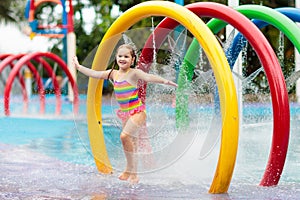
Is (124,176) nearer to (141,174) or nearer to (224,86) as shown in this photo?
(141,174)

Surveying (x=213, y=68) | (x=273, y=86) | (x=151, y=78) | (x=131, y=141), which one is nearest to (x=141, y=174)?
(x=131, y=141)

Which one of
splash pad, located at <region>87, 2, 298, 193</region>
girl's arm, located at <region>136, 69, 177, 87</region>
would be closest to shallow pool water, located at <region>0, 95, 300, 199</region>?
splash pad, located at <region>87, 2, 298, 193</region>

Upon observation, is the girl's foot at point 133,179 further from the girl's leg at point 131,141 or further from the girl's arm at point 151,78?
the girl's arm at point 151,78

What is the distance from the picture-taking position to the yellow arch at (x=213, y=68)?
3922 mm

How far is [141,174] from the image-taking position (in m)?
4.77

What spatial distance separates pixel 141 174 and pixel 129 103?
0.65 metres

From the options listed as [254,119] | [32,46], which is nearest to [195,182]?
[254,119]

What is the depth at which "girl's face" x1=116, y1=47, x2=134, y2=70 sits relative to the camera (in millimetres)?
4590

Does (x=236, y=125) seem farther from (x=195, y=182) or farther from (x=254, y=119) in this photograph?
(x=254, y=119)

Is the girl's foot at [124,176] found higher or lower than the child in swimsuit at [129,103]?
lower

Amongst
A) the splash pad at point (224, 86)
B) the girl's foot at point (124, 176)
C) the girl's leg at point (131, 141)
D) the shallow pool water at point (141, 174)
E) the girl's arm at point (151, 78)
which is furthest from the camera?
the girl's foot at point (124, 176)

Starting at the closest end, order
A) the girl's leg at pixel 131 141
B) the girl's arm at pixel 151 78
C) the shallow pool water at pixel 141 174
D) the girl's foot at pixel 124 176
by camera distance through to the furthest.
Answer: the shallow pool water at pixel 141 174 → the girl's arm at pixel 151 78 → the girl's leg at pixel 131 141 → the girl's foot at pixel 124 176

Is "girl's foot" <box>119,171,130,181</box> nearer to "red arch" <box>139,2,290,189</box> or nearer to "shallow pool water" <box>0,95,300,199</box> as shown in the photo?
"shallow pool water" <box>0,95,300,199</box>

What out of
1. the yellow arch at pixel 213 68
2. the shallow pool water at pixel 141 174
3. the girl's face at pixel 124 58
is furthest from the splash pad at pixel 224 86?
the girl's face at pixel 124 58
